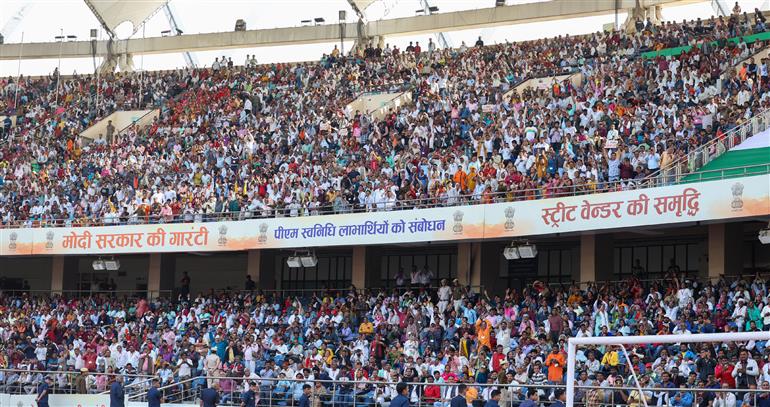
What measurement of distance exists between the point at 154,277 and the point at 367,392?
54.5 ft

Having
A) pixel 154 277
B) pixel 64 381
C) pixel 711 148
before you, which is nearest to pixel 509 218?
pixel 711 148

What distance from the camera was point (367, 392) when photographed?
2405 cm

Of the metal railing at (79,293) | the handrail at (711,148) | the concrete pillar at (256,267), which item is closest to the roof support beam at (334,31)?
the metal railing at (79,293)

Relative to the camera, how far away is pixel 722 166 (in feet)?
90.0

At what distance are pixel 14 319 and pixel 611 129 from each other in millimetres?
18753

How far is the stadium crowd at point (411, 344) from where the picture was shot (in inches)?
862

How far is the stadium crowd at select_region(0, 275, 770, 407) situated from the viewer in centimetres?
2189

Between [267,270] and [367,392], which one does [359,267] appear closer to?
[267,270]

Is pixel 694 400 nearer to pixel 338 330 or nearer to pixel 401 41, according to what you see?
pixel 338 330

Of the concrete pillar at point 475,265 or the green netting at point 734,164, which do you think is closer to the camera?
the green netting at point 734,164

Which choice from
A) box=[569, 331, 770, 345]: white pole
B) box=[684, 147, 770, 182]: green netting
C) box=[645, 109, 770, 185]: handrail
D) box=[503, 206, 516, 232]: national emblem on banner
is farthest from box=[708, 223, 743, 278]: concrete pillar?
box=[569, 331, 770, 345]: white pole

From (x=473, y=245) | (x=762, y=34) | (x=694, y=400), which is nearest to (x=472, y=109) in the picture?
(x=473, y=245)

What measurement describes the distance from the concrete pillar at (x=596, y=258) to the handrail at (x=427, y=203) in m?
1.92

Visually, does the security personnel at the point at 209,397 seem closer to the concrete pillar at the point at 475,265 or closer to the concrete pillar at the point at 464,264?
the concrete pillar at the point at 475,265
